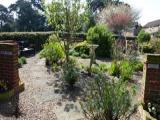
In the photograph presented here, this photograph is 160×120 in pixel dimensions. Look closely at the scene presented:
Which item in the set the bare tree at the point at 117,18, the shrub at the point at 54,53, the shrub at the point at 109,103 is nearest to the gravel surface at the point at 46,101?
the shrub at the point at 109,103

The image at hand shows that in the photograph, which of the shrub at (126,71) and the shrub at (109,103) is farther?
the shrub at (126,71)

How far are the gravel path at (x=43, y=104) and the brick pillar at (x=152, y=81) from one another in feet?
5.16

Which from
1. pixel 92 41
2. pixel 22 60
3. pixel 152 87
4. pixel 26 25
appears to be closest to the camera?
pixel 152 87

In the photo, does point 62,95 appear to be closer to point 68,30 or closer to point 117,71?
point 117,71

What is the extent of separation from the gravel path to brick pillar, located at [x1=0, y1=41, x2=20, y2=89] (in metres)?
0.45

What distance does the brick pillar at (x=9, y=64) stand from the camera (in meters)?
7.55

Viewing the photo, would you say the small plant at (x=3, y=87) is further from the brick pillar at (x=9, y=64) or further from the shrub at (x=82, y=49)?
the shrub at (x=82, y=49)

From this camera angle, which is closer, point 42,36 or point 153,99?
point 153,99

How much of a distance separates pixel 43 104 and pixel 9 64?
1.47 m

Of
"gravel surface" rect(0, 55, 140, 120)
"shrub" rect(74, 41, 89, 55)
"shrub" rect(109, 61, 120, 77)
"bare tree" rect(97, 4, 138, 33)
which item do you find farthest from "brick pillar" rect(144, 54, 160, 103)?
"bare tree" rect(97, 4, 138, 33)

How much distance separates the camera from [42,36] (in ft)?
72.4

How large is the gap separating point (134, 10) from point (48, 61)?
38.1 metres

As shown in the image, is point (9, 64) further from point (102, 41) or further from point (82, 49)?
point (102, 41)

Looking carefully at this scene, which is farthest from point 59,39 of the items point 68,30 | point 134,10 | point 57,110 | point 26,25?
point 26,25
